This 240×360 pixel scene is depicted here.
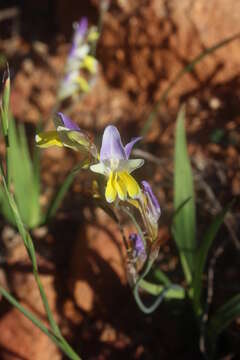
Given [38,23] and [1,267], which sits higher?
[38,23]

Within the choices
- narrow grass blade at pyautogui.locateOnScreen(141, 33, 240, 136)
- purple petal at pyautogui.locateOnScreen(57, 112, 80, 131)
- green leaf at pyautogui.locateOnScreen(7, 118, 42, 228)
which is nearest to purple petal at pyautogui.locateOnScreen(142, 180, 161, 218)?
purple petal at pyautogui.locateOnScreen(57, 112, 80, 131)

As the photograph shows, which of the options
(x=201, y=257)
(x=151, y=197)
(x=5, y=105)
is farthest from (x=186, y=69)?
(x=5, y=105)

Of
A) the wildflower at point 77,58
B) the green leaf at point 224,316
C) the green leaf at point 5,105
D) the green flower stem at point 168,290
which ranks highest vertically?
the wildflower at point 77,58

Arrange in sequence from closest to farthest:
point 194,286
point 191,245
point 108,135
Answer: point 108,135 < point 194,286 < point 191,245

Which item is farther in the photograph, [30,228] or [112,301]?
[30,228]

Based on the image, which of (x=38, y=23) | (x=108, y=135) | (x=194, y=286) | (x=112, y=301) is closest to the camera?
(x=108, y=135)

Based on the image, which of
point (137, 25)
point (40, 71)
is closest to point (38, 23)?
point (40, 71)

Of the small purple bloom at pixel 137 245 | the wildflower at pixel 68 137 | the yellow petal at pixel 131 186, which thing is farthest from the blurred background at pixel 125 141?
the wildflower at pixel 68 137

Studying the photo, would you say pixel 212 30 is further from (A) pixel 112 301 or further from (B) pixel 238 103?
(A) pixel 112 301

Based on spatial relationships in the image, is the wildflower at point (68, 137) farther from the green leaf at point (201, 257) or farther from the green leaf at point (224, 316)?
the green leaf at point (224, 316)
